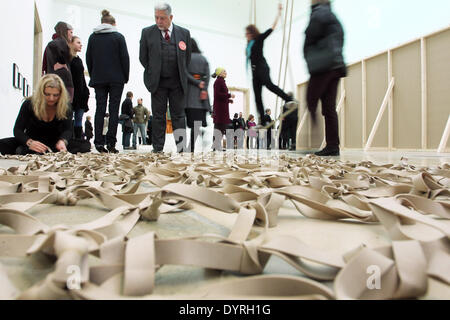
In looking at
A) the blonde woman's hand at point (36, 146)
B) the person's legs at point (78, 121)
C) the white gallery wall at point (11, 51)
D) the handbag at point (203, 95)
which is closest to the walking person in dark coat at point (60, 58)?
the person's legs at point (78, 121)

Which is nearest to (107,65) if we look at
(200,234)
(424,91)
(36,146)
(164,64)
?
(164,64)

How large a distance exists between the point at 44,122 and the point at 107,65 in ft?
2.98

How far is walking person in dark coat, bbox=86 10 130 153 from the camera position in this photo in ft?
11.2

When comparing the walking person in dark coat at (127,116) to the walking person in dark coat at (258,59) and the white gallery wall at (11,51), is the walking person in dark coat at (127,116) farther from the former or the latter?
the walking person in dark coat at (258,59)

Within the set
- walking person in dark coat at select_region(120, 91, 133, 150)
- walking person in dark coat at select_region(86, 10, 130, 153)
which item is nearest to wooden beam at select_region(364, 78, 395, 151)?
walking person in dark coat at select_region(86, 10, 130, 153)

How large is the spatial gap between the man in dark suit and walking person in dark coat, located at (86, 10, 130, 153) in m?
0.30

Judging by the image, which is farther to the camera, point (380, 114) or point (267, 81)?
point (380, 114)

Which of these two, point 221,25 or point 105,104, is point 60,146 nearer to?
point 105,104

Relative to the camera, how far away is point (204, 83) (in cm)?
374

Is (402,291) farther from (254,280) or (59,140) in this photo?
(59,140)

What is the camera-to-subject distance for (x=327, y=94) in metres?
3.00

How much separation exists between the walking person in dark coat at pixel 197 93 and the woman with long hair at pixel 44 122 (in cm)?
130
